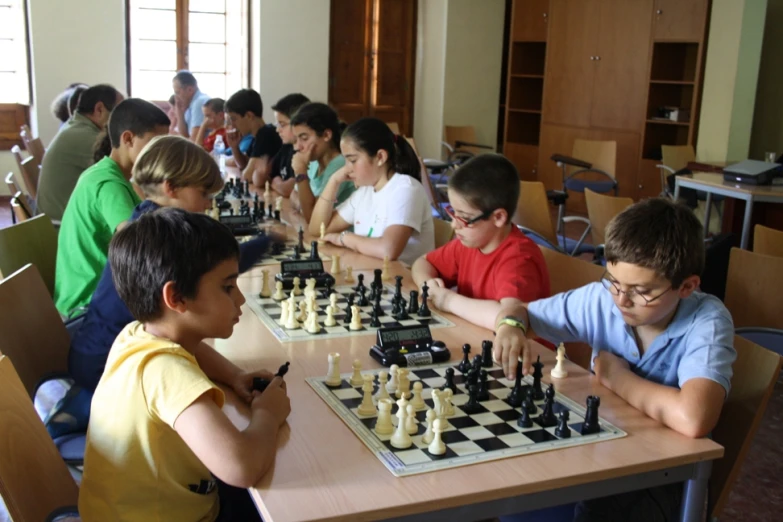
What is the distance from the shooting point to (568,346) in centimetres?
242

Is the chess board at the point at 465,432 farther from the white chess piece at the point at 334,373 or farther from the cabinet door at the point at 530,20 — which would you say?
the cabinet door at the point at 530,20

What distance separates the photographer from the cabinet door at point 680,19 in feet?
23.9

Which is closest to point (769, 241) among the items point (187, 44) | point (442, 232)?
point (442, 232)

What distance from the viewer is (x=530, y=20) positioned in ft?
29.9

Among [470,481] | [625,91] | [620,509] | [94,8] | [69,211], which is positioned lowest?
[620,509]

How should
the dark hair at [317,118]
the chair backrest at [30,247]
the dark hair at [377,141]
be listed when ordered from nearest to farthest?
1. the chair backrest at [30,247]
2. the dark hair at [377,141]
3. the dark hair at [317,118]

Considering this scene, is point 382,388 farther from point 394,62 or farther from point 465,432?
point 394,62

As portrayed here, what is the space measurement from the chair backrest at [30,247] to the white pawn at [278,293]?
0.92 meters

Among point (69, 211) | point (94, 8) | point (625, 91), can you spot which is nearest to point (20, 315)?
point (69, 211)

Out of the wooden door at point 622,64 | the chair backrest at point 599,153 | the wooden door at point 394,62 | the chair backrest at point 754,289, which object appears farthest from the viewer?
the wooden door at point 394,62

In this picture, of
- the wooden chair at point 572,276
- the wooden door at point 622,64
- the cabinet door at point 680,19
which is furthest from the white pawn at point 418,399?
the wooden door at point 622,64

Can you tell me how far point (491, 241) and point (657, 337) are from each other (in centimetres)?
73

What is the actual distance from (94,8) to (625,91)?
5.37 metres

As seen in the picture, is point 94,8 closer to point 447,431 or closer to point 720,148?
point 720,148
